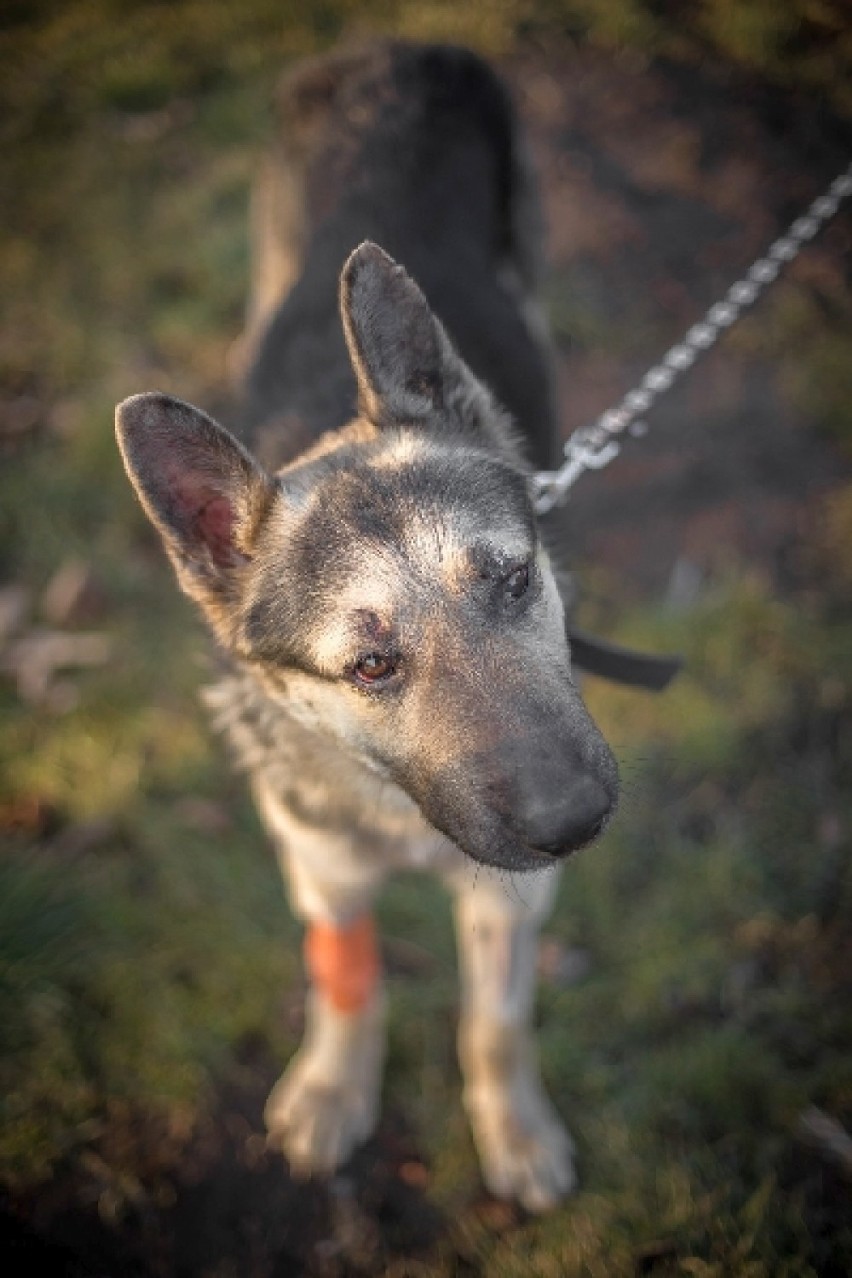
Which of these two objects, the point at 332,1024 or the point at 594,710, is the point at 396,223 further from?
the point at 332,1024

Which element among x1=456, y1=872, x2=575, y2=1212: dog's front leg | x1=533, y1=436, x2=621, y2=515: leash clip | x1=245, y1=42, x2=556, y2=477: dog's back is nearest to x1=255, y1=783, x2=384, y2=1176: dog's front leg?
x1=456, y1=872, x2=575, y2=1212: dog's front leg

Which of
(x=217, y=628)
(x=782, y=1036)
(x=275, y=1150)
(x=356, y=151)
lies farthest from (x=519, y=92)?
(x=275, y=1150)

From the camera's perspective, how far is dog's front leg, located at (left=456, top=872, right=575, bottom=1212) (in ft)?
9.59

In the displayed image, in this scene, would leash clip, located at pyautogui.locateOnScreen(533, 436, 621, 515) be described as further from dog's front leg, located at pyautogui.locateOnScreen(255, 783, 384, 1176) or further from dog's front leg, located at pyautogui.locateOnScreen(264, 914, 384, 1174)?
dog's front leg, located at pyautogui.locateOnScreen(264, 914, 384, 1174)

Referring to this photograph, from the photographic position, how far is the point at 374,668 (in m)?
2.14

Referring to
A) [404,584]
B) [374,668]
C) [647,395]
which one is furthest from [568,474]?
[374,668]

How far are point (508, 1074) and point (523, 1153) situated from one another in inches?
10.0

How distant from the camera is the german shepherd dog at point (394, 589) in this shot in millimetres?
2035

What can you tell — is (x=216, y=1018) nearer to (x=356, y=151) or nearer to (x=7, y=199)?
(x=356, y=151)

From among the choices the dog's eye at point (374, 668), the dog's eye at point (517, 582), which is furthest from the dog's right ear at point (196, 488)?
the dog's eye at point (517, 582)

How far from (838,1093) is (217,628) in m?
2.66

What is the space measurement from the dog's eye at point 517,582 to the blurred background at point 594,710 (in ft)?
2.47

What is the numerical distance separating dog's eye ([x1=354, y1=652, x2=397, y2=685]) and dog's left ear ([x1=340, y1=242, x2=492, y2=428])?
2.53ft

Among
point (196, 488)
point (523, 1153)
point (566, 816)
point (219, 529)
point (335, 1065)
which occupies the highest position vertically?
point (196, 488)
